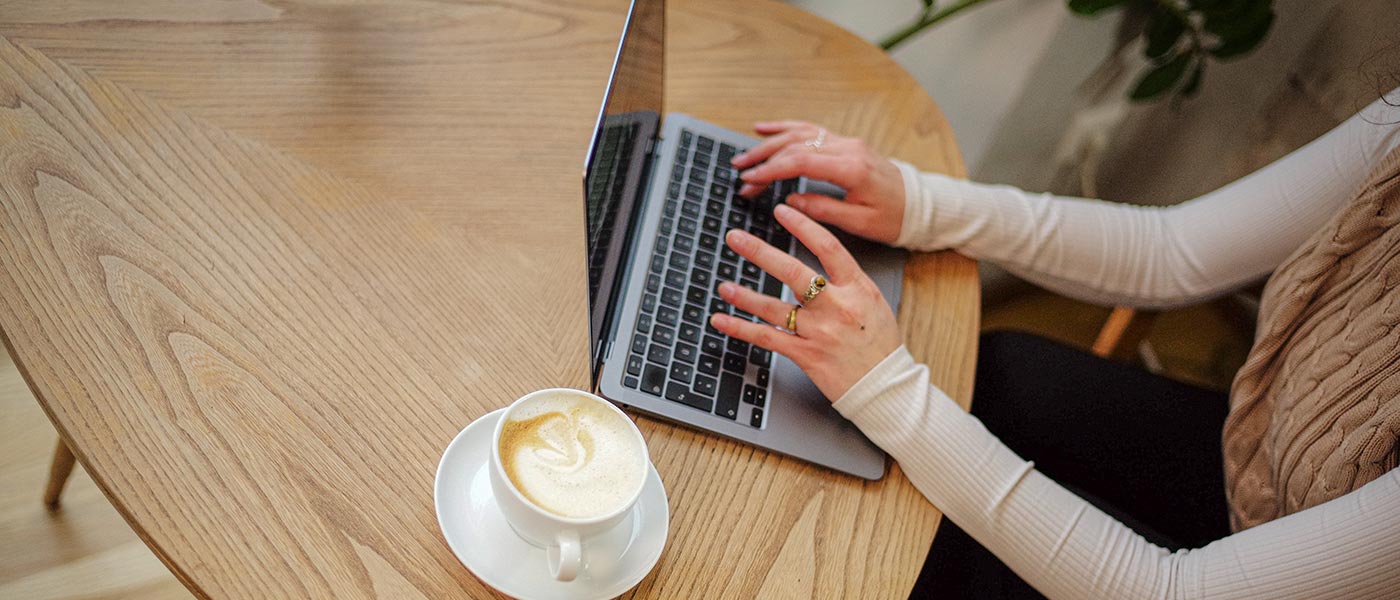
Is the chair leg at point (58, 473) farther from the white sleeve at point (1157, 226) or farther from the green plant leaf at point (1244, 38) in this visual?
the green plant leaf at point (1244, 38)

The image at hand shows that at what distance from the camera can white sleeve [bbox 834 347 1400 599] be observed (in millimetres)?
701

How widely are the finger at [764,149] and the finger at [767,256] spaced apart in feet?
0.44

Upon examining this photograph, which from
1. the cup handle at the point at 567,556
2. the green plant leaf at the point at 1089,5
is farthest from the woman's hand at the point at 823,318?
the green plant leaf at the point at 1089,5

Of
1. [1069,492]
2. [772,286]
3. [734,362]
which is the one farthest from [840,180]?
[1069,492]

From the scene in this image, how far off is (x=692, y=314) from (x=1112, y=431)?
1.92ft

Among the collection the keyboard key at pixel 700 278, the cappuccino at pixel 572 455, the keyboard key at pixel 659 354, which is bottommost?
the keyboard key at pixel 659 354

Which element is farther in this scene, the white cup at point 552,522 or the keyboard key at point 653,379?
the keyboard key at point 653,379

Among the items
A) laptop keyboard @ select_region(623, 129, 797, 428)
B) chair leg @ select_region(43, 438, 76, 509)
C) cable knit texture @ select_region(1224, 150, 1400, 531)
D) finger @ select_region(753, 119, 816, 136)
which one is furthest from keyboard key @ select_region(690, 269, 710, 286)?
chair leg @ select_region(43, 438, 76, 509)

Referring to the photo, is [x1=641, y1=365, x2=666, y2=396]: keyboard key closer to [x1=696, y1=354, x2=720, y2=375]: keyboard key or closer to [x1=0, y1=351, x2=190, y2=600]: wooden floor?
[x1=696, y1=354, x2=720, y2=375]: keyboard key

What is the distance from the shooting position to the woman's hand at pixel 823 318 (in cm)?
76

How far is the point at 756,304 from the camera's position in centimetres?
78

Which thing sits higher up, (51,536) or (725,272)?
(725,272)

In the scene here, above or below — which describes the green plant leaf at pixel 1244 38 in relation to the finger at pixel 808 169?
below

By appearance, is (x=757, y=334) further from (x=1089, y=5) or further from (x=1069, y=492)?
(x=1089, y=5)
